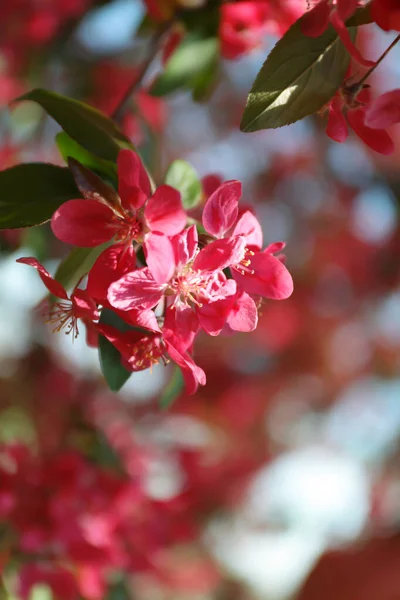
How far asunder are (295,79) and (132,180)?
0.19 metres

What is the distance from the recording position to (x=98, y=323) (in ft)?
2.02

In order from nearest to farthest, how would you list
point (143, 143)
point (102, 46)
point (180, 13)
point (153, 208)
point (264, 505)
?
point (153, 208)
point (180, 13)
point (143, 143)
point (102, 46)
point (264, 505)

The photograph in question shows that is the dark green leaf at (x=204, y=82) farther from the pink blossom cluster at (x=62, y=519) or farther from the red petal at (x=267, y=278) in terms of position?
the pink blossom cluster at (x=62, y=519)

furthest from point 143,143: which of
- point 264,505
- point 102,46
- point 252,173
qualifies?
point 264,505

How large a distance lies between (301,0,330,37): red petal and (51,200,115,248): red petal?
254 millimetres

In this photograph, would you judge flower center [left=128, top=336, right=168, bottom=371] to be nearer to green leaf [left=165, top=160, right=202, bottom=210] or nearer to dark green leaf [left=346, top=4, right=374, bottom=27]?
green leaf [left=165, top=160, right=202, bottom=210]

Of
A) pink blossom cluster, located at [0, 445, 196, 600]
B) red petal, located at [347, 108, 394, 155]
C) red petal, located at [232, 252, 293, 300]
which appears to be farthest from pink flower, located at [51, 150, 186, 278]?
pink blossom cluster, located at [0, 445, 196, 600]

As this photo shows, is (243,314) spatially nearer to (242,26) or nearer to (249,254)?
(249,254)

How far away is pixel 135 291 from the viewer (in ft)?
1.78

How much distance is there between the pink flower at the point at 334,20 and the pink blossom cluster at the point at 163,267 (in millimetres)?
157

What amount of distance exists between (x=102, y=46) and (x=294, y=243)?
4.59 feet

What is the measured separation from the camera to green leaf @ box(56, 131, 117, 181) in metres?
0.64

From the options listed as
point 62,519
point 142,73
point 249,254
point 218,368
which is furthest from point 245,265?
point 218,368

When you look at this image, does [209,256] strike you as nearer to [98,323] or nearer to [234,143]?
[98,323]
